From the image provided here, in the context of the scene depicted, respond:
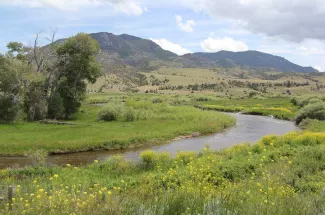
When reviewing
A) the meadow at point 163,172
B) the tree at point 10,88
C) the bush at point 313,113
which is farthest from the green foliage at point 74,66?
the bush at point 313,113

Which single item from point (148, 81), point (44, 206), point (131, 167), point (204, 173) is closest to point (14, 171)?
point (131, 167)

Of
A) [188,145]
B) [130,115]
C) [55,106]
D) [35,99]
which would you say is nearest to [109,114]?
[130,115]

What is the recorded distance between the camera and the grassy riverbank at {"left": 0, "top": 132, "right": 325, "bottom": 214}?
19.5 ft

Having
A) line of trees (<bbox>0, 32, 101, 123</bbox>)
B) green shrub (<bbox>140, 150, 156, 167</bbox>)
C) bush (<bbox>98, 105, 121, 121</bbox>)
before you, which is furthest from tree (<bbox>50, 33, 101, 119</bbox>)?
green shrub (<bbox>140, 150, 156, 167</bbox>)

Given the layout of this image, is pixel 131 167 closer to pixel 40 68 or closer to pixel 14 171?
pixel 14 171

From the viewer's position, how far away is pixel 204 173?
16.1 m

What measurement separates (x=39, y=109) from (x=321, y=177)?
37.9 meters

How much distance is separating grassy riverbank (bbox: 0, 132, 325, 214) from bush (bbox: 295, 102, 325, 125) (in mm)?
24502

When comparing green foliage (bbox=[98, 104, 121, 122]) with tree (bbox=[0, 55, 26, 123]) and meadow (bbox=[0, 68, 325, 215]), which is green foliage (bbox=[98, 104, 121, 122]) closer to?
meadow (bbox=[0, 68, 325, 215])

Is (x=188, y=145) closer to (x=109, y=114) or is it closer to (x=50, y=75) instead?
(x=109, y=114)

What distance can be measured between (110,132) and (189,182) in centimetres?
2258

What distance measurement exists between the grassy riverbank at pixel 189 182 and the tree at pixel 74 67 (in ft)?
99.6

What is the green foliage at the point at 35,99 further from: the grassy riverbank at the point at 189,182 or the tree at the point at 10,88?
the grassy riverbank at the point at 189,182

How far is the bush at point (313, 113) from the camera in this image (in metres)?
47.6
